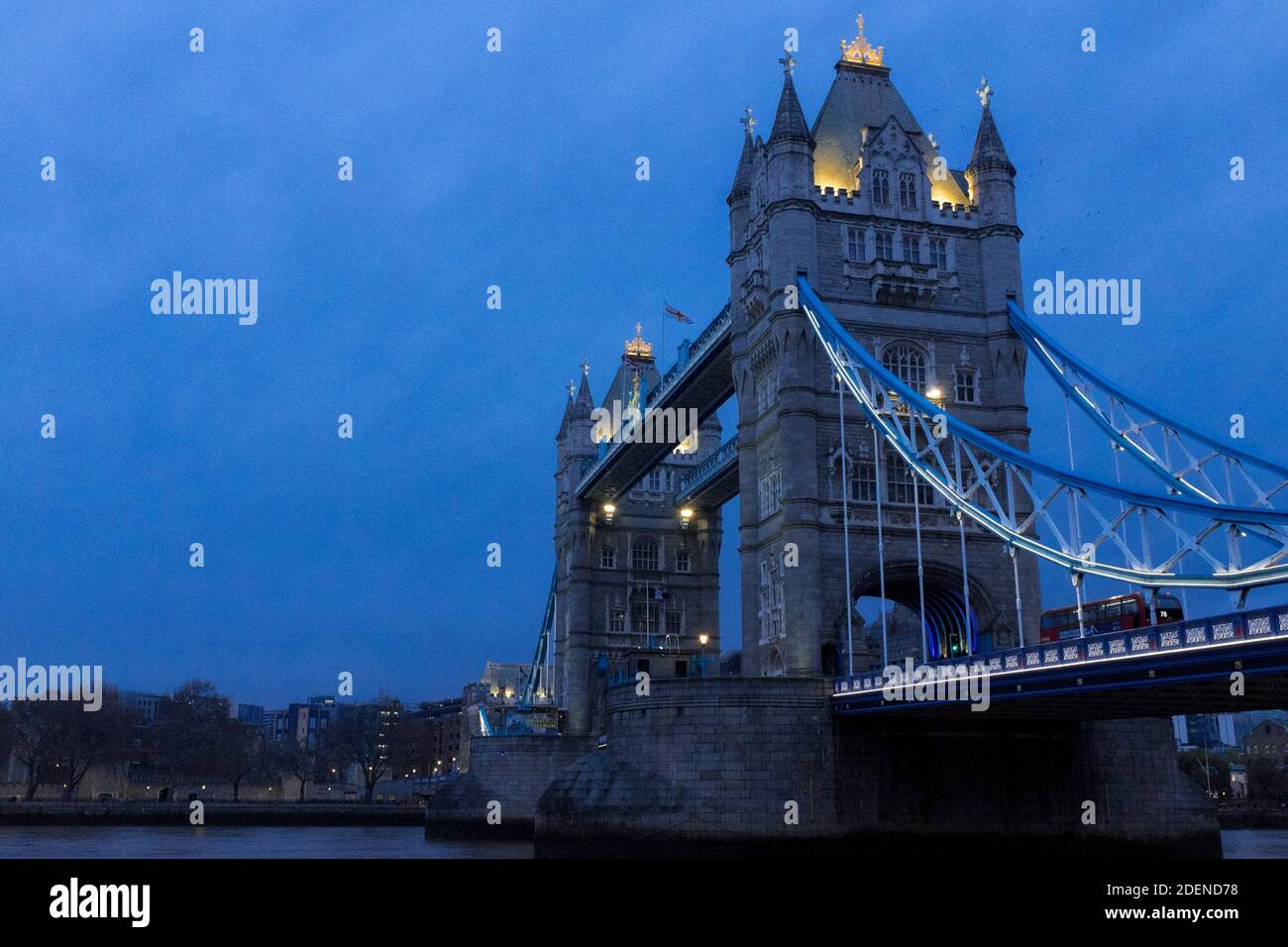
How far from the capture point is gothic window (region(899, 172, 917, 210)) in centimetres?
4903

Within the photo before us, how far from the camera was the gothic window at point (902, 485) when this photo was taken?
4625cm

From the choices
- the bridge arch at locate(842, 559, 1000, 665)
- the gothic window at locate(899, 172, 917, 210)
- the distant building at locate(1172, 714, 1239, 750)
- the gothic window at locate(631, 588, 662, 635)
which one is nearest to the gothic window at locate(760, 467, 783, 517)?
the bridge arch at locate(842, 559, 1000, 665)

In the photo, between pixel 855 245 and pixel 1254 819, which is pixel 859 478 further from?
pixel 1254 819

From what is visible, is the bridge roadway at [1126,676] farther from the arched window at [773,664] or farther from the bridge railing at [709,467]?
the bridge railing at [709,467]

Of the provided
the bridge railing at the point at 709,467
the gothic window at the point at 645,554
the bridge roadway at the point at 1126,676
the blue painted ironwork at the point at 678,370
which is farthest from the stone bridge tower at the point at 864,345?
the gothic window at the point at 645,554

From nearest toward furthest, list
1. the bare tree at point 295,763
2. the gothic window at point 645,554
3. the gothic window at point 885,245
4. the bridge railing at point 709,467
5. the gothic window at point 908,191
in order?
the gothic window at point 885,245 → the gothic window at point 908,191 → the bridge railing at point 709,467 → the gothic window at point 645,554 → the bare tree at point 295,763

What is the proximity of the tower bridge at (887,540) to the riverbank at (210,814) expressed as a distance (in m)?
46.8

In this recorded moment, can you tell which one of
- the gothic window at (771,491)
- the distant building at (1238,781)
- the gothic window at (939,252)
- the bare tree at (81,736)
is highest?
the gothic window at (939,252)

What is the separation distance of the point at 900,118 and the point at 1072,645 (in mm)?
28344

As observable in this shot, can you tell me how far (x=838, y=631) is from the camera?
44.3 metres

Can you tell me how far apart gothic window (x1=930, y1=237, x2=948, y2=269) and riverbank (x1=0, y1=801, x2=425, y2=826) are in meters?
63.7
